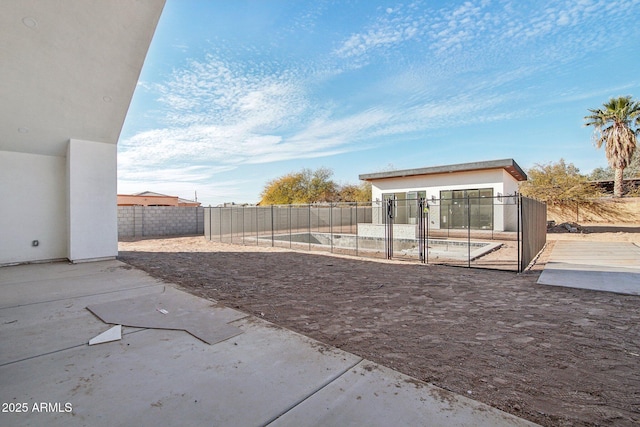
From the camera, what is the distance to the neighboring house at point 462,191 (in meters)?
14.6

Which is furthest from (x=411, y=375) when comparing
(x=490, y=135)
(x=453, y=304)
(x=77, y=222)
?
(x=490, y=135)

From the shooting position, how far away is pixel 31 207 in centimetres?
746

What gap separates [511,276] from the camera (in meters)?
6.32

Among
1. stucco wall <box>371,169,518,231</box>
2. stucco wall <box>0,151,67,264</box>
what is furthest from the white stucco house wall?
stucco wall <box>371,169,518,231</box>

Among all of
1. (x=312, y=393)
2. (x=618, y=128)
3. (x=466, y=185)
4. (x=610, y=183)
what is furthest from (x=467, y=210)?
(x=610, y=183)

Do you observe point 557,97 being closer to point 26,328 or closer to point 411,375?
point 411,375

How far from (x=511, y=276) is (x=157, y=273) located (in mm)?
7740

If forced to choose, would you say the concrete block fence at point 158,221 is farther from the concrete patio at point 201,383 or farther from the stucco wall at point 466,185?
the concrete patio at point 201,383

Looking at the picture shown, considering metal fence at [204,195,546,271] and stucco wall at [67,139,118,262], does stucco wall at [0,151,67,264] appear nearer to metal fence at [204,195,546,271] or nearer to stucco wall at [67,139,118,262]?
stucco wall at [67,139,118,262]

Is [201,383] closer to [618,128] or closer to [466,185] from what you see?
[466,185]

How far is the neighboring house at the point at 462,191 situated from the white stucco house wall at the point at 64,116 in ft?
36.4

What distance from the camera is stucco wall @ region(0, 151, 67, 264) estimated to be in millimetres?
7137

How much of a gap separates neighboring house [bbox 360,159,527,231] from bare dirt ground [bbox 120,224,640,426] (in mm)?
9255

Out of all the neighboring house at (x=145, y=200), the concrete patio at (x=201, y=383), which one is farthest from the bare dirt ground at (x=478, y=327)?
the neighboring house at (x=145, y=200)
